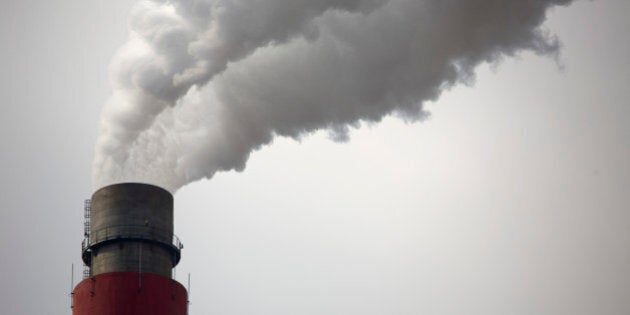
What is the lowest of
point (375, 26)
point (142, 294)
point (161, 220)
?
point (142, 294)

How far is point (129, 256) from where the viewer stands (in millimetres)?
75125

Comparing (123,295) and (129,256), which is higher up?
(129,256)

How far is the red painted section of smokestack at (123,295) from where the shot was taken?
74000 mm

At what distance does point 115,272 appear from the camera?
74.7 meters

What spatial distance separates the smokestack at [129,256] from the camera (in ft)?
243

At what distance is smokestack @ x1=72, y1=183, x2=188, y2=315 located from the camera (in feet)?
A: 243

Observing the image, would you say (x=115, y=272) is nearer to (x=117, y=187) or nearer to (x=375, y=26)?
(x=117, y=187)

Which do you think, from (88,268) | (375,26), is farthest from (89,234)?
(375,26)

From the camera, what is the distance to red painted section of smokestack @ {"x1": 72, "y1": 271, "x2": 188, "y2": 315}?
74000mm

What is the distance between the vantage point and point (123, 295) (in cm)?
7400

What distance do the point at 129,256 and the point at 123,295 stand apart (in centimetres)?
236

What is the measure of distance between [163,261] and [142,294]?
119 inches

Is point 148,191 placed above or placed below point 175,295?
above

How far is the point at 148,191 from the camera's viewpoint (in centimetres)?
7656
